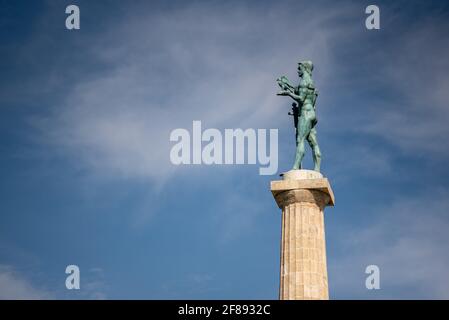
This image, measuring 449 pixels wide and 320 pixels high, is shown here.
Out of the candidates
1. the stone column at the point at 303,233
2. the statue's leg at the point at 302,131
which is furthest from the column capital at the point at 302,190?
the statue's leg at the point at 302,131

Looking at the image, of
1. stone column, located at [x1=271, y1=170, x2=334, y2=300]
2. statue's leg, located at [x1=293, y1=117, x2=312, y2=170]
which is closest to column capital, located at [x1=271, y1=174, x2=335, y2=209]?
stone column, located at [x1=271, y1=170, x2=334, y2=300]

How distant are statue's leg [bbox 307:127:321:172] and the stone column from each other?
1014mm

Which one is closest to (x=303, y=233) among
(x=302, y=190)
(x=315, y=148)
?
(x=302, y=190)

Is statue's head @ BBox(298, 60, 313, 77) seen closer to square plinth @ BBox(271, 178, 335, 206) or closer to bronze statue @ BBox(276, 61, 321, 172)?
bronze statue @ BBox(276, 61, 321, 172)

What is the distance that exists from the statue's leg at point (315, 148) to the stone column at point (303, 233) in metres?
1.01

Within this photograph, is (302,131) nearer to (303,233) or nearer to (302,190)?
(302,190)

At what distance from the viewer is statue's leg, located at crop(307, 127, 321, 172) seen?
3684 centimetres

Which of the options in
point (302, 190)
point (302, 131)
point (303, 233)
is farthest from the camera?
point (302, 131)

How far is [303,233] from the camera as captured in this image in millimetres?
34656

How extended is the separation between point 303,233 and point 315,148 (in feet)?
14.2

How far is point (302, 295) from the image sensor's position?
33656mm

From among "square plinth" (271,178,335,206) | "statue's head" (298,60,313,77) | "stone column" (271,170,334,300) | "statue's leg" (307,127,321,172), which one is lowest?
"stone column" (271,170,334,300)
